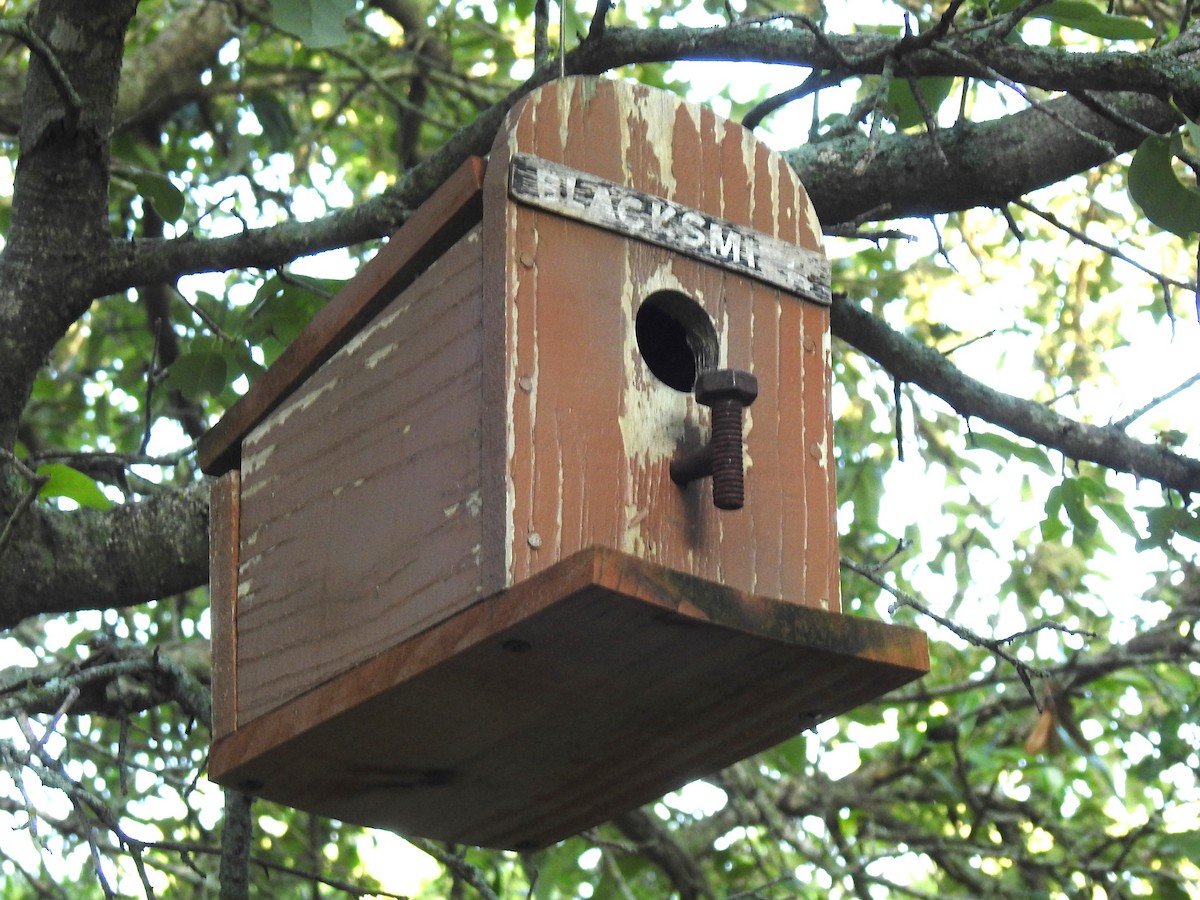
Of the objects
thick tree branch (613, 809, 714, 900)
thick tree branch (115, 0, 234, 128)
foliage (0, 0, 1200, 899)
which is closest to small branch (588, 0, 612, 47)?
foliage (0, 0, 1200, 899)

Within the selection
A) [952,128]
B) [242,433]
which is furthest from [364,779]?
[952,128]

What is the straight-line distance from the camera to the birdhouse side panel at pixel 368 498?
169cm

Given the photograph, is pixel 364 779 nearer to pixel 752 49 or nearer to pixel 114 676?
pixel 114 676

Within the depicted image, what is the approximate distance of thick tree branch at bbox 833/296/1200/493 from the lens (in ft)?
8.52

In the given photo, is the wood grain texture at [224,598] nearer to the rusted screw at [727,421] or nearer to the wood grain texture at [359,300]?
the wood grain texture at [359,300]

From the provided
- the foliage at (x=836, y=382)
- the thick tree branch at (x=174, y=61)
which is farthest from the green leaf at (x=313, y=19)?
the thick tree branch at (x=174, y=61)

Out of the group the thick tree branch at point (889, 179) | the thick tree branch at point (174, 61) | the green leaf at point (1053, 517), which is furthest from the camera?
the thick tree branch at point (174, 61)

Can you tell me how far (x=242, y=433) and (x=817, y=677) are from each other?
929 millimetres

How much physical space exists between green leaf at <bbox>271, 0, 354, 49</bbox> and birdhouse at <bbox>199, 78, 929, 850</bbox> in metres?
0.35

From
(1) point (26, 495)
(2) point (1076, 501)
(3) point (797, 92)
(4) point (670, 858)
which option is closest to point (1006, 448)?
(2) point (1076, 501)

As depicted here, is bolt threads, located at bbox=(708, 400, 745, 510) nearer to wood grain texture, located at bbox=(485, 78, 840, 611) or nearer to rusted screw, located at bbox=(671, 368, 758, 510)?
rusted screw, located at bbox=(671, 368, 758, 510)

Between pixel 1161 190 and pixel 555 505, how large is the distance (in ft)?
3.16

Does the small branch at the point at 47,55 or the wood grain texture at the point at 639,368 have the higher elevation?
the small branch at the point at 47,55

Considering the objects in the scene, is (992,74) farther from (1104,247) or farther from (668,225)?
(668,225)
